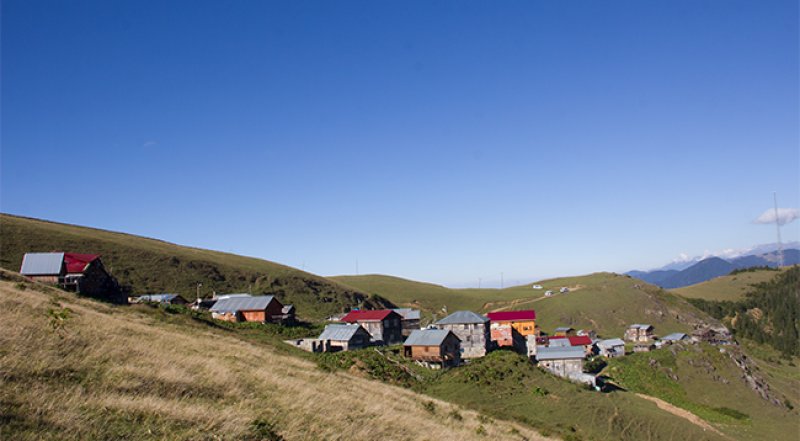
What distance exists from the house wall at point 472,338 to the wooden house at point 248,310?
2821cm

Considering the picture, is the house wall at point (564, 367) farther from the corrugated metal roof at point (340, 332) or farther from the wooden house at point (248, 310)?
the wooden house at point (248, 310)

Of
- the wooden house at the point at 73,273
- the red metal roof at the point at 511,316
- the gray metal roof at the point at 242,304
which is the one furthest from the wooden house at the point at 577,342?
the wooden house at the point at 73,273

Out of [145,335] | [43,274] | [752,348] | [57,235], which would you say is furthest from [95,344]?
[752,348]

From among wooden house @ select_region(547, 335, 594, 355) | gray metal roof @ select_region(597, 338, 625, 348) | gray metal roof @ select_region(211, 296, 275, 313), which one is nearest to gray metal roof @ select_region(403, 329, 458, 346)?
gray metal roof @ select_region(211, 296, 275, 313)

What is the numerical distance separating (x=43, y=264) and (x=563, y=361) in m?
64.9

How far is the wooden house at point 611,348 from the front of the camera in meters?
86.4

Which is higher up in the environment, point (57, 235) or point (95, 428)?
point (57, 235)

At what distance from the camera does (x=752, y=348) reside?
130125 millimetres

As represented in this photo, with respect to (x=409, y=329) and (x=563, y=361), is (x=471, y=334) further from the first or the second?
(x=409, y=329)

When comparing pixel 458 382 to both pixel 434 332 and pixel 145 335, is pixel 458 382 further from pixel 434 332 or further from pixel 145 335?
pixel 145 335

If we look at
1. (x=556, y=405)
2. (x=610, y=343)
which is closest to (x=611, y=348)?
(x=610, y=343)

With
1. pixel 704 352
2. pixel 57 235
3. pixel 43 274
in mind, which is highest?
pixel 57 235

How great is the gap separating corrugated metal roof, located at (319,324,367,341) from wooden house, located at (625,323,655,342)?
7314cm

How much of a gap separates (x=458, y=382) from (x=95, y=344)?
124ft
